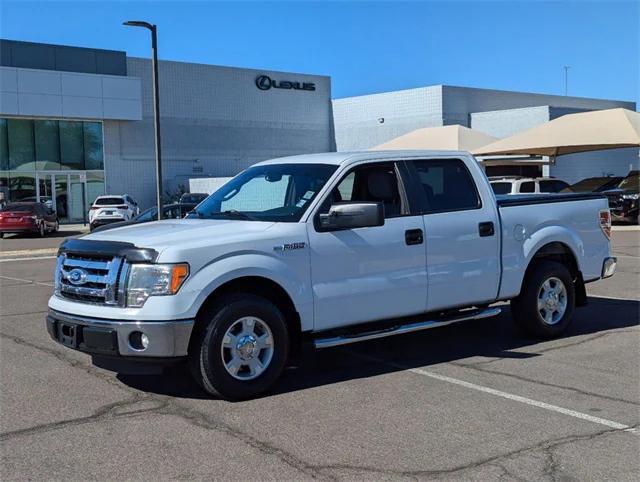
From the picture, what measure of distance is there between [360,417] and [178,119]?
127 ft

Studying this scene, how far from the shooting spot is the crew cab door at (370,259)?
20.3 ft

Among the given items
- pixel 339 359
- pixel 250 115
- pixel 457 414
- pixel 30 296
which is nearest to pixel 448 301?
pixel 339 359

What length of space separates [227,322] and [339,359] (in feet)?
6.13

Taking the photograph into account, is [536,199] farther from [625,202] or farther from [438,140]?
[625,202]

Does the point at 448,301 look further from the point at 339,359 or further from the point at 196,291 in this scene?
the point at 196,291

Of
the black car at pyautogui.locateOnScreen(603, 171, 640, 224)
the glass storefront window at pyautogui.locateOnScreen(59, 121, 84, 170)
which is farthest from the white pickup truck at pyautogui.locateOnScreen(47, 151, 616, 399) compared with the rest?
the glass storefront window at pyautogui.locateOnScreen(59, 121, 84, 170)

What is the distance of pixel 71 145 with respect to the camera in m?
38.6

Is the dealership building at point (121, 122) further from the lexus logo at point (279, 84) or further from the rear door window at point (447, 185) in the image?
the rear door window at point (447, 185)

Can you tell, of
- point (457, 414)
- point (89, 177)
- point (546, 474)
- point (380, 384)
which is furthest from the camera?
point (89, 177)

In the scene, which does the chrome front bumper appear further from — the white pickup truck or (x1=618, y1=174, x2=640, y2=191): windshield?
(x1=618, y1=174, x2=640, y2=191): windshield

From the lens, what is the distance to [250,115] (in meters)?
45.4

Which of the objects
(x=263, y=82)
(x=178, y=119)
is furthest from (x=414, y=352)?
(x=263, y=82)

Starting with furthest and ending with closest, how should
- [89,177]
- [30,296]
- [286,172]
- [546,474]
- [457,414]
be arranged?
[89,177]
[30,296]
[286,172]
[457,414]
[546,474]

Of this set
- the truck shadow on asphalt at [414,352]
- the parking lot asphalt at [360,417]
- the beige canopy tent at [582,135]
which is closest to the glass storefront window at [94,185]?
the beige canopy tent at [582,135]
